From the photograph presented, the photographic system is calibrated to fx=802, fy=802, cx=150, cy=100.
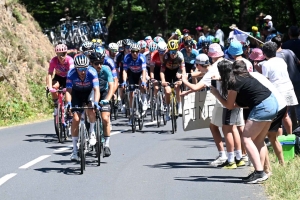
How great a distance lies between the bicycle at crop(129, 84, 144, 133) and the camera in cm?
1850

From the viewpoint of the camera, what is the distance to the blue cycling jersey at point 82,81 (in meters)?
13.0

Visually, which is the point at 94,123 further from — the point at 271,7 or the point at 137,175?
the point at 271,7

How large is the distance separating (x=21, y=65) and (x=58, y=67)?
9831 millimetres

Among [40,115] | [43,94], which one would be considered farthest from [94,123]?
[43,94]

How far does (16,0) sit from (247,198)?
21.4 m

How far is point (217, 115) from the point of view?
12328mm

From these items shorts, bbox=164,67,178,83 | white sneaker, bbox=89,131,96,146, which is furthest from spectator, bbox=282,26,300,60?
shorts, bbox=164,67,178,83

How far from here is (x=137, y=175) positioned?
39.8 feet

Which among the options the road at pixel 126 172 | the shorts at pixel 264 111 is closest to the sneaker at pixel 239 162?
the road at pixel 126 172

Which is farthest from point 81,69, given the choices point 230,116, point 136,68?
point 136,68

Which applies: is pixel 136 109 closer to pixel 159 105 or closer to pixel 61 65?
pixel 159 105

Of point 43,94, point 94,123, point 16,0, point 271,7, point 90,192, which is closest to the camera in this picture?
point 90,192

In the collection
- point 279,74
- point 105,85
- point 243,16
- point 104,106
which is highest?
point 243,16

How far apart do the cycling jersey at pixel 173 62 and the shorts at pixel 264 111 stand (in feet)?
25.8
